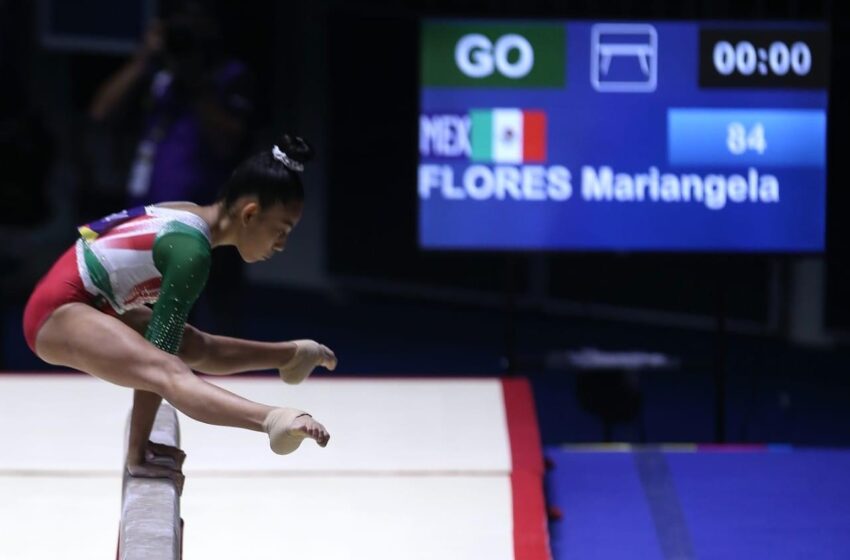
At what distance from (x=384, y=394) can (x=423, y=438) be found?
0.57 metres

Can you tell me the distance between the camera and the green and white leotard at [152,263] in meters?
3.35

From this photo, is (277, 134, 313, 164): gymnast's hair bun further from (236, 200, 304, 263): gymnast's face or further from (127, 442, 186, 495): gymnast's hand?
(127, 442, 186, 495): gymnast's hand

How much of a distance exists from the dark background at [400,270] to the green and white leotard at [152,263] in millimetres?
3024

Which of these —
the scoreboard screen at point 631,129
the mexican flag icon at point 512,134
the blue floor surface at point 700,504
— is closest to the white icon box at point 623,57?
the scoreboard screen at point 631,129

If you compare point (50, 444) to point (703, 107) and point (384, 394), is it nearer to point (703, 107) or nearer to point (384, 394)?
point (384, 394)

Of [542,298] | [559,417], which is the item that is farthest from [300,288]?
[559,417]

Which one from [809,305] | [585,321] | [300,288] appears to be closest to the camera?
[809,305]

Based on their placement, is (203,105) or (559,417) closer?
(203,105)

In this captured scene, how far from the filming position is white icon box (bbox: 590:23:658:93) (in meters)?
5.49

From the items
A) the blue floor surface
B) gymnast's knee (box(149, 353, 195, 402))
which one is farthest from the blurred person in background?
gymnast's knee (box(149, 353, 195, 402))

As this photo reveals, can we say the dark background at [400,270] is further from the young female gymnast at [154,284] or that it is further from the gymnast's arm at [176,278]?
the gymnast's arm at [176,278]

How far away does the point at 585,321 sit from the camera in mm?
8477

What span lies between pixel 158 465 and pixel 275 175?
717 millimetres

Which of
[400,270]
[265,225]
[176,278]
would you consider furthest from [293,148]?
[400,270]
